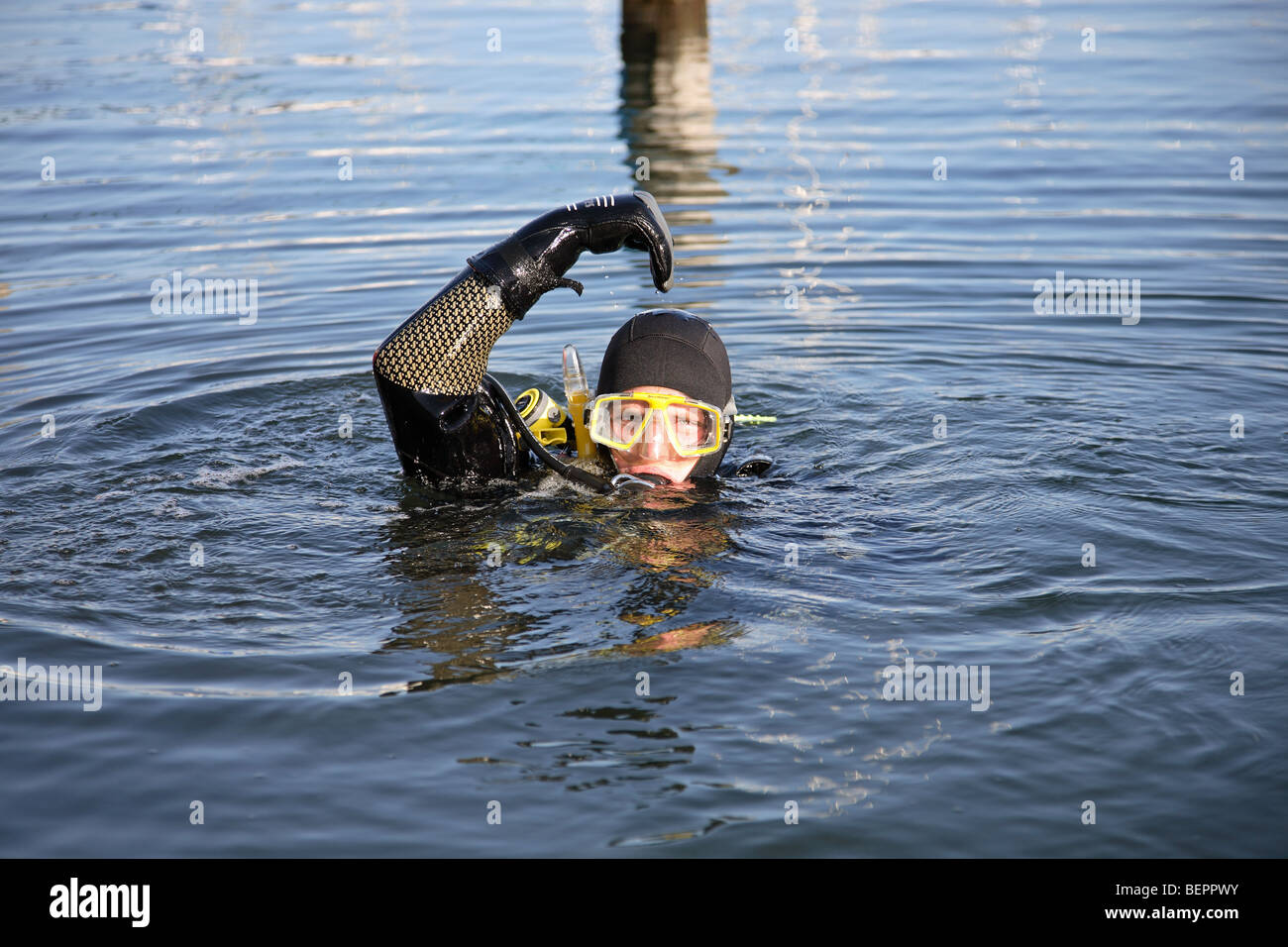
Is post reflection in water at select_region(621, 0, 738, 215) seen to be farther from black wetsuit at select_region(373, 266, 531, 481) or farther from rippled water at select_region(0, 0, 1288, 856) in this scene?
black wetsuit at select_region(373, 266, 531, 481)

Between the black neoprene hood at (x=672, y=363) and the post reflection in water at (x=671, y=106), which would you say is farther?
the post reflection in water at (x=671, y=106)

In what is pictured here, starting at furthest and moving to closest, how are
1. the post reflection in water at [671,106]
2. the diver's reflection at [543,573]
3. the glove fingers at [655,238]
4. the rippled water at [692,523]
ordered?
the post reflection in water at [671,106] → the glove fingers at [655,238] → the diver's reflection at [543,573] → the rippled water at [692,523]

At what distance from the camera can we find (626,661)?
12.9 ft

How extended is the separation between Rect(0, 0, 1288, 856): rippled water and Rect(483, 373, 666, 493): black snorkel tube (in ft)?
0.31

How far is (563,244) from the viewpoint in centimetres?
496

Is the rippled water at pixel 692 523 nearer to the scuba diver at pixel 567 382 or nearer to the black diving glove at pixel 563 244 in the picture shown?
the scuba diver at pixel 567 382

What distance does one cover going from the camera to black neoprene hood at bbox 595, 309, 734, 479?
5.18 metres

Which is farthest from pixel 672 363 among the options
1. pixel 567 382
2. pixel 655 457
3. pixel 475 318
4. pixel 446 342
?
pixel 446 342

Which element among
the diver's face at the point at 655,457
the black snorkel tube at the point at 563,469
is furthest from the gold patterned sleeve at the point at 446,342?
the diver's face at the point at 655,457

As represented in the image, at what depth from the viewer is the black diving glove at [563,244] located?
16.0ft

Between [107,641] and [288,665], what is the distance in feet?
2.22
